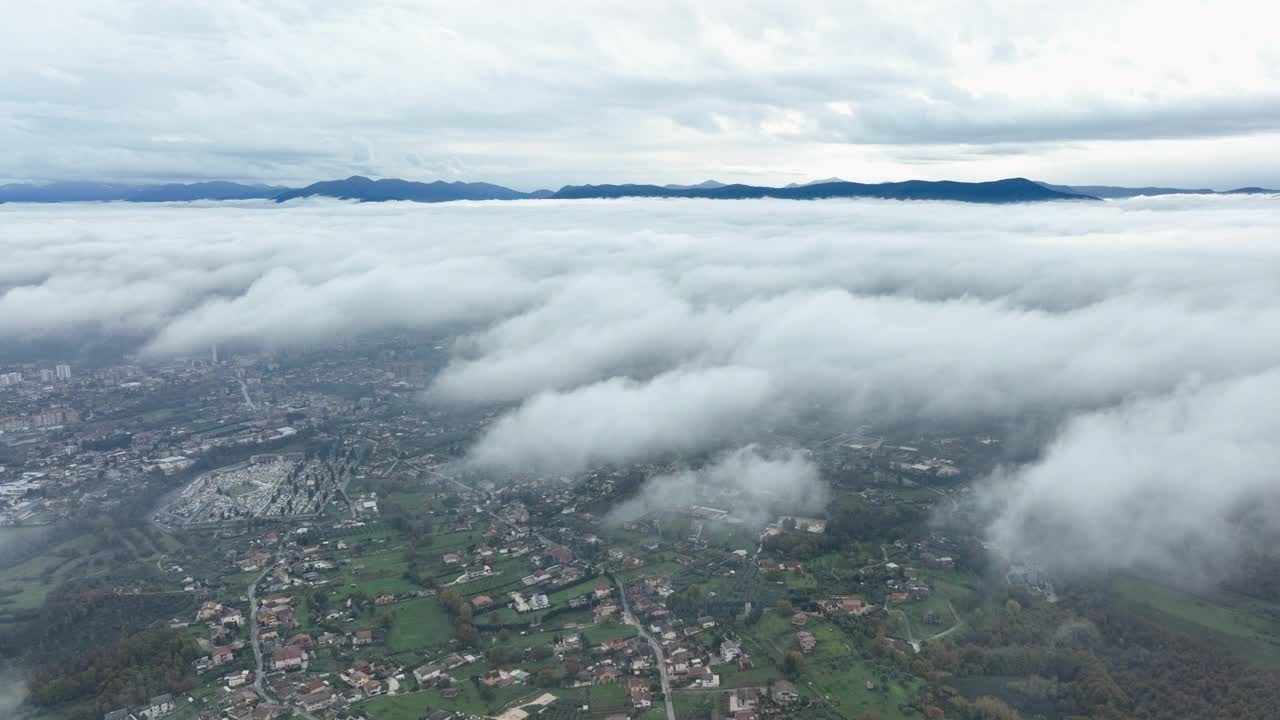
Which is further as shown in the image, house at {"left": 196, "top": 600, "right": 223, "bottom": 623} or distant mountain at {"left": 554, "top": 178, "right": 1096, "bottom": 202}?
distant mountain at {"left": 554, "top": 178, "right": 1096, "bottom": 202}

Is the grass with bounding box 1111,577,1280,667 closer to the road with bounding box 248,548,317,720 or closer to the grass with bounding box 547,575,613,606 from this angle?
the grass with bounding box 547,575,613,606

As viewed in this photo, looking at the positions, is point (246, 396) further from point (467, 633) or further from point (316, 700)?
point (316, 700)

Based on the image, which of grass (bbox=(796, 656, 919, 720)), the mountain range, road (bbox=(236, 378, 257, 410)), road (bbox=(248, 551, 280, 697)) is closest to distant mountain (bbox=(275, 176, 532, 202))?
the mountain range

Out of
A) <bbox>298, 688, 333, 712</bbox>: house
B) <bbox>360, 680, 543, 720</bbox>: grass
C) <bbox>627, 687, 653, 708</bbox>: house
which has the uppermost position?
<bbox>627, 687, 653, 708</bbox>: house

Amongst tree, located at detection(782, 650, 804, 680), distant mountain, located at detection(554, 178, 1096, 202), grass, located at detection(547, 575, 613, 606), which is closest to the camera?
tree, located at detection(782, 650, 804, 680)

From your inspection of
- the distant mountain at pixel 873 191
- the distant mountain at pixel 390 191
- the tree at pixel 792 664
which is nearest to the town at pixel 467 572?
the tree at pixel 792 664

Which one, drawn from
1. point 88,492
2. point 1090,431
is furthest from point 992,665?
point 88,492

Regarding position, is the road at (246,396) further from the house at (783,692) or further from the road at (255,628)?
the house at (783,692)

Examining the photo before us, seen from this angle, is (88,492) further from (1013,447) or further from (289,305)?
(1013,447)
